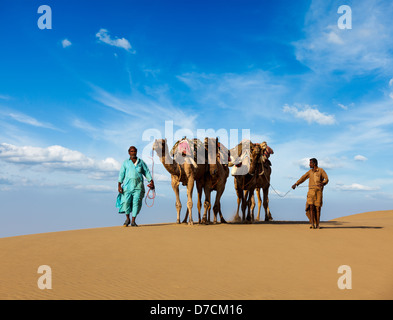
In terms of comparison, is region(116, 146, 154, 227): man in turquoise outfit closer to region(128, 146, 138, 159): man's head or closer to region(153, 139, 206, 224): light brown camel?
region(128, 146, 138, 159): man's head

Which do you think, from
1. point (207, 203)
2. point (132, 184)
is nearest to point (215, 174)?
point (207, 203)

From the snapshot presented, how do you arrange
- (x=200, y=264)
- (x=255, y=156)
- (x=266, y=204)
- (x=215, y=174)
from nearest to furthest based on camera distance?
(x=200, y=264) → (x=255, y=156) → (x=215, y=174) → (x=266, y=204)

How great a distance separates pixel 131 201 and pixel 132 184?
655 millimetres

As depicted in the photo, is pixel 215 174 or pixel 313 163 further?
pixel 215 174

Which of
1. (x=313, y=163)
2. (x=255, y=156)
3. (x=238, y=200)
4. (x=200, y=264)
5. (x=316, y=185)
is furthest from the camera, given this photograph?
(x=238, y=200)

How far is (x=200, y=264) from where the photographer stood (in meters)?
7.56

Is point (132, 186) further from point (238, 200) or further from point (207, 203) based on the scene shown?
point (238, 200)

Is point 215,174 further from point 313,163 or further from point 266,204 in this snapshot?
point 266,204

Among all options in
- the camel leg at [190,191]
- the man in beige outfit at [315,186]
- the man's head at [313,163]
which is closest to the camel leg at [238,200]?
the camel leg at [190,191]

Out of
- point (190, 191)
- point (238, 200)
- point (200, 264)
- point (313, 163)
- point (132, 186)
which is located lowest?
point (200, 264)

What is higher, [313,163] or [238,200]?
[313,163]
